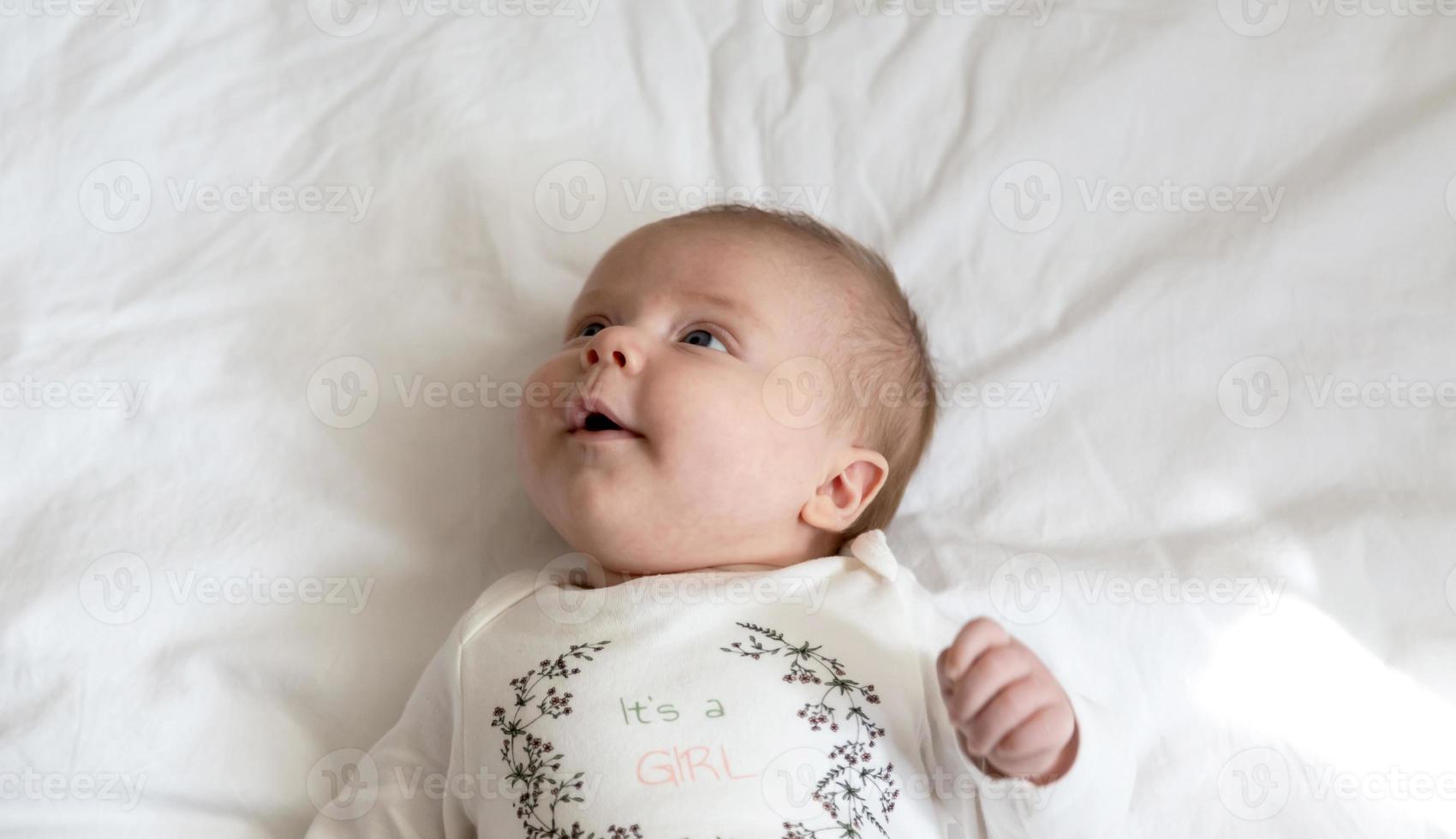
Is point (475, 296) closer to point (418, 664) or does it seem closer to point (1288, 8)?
point (418, 664)

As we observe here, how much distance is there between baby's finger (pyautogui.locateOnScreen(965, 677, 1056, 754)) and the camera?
3.64ft

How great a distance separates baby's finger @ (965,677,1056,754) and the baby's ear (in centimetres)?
33

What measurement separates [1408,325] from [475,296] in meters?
1.21

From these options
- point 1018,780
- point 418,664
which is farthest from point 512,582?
point 1018,780

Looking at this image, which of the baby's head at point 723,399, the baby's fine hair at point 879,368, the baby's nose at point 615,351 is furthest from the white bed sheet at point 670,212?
the baby's nose at point 615,351

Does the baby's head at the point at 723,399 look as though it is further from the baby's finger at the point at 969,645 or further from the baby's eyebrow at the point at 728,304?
the baby's finger at the point at 969,645

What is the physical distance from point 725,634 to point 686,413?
24cm

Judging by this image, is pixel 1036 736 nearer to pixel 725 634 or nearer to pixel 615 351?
pixel 725 634

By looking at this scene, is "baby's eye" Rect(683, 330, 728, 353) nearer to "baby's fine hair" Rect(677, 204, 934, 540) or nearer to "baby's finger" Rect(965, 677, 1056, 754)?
"baby's fine hair" Rect(677, 204, 934, 540)

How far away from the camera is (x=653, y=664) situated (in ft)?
4.12

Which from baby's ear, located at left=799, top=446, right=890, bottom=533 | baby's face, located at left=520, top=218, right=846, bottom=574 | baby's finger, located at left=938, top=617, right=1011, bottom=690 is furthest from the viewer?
baby's ear, located at left=799, top=446, right=890, bottom=533

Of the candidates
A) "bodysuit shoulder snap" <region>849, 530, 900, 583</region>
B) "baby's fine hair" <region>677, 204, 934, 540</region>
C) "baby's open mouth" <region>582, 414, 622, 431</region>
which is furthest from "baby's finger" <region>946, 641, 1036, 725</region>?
"baby's open mouth" <region>582, 414, 622, 431</region>

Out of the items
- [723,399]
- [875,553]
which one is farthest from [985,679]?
[723,399]

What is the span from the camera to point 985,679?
111 centimetres
